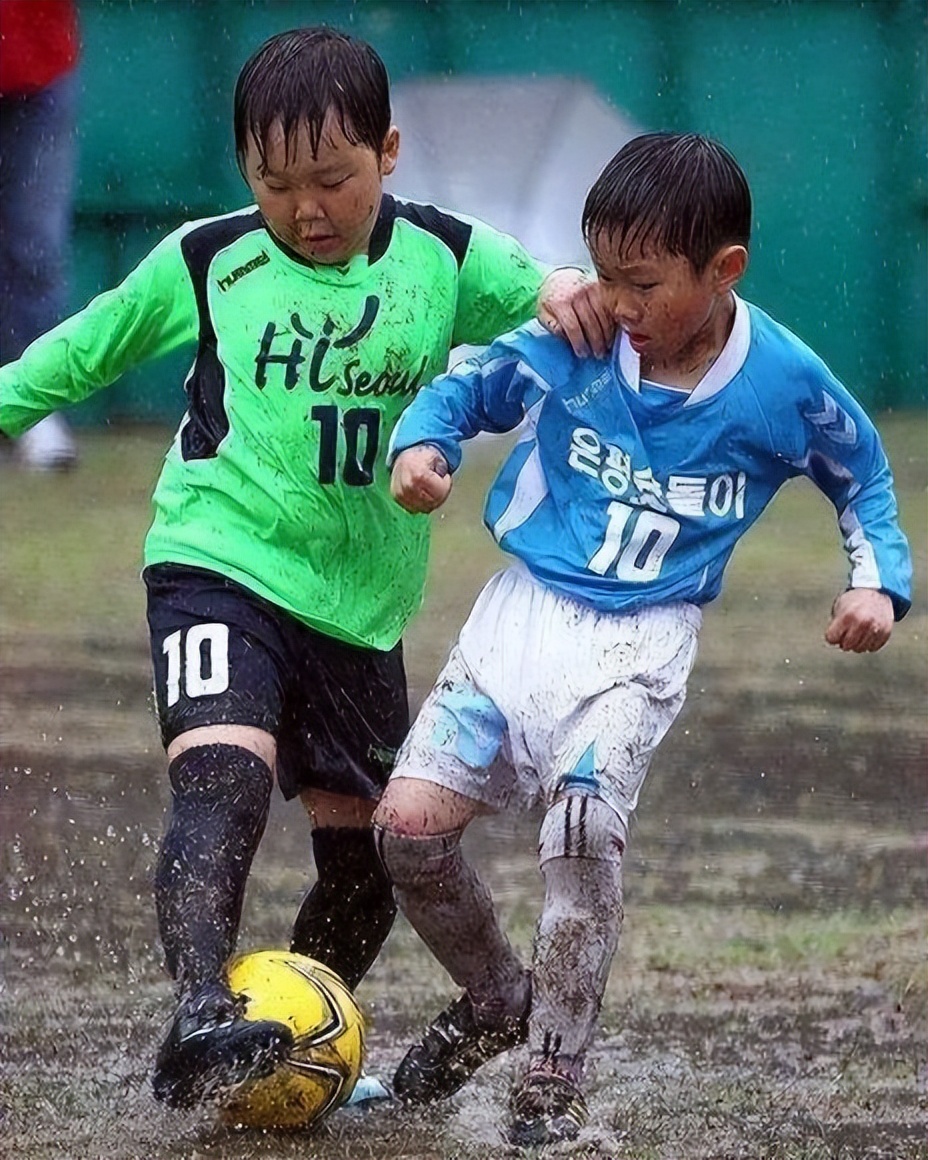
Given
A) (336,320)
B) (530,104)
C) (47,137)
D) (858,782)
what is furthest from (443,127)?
(336,320)

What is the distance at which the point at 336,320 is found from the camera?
12.1 feet

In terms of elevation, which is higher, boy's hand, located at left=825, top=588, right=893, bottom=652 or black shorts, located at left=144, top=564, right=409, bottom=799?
boy's hand, located at left=825, top=588, right=893, bottom=652

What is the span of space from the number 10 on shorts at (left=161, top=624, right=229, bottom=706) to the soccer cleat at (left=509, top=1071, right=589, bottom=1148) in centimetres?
72

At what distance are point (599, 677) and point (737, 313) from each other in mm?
561

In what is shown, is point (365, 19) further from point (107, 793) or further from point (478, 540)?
point (107, 793)

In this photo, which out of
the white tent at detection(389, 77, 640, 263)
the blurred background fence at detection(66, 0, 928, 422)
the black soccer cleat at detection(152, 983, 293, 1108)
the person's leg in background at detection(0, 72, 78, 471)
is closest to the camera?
the black soccer cleat at detection(152, 983, 293, 1108)

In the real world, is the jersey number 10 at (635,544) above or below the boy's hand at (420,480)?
below

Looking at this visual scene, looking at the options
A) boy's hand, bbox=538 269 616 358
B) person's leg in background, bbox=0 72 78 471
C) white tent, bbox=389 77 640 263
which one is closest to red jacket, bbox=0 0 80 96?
person's leg in background, bbox=0 72 78 471

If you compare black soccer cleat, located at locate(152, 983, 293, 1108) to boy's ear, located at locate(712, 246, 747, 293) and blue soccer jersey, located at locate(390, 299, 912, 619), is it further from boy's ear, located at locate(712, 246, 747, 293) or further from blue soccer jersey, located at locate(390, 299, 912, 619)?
boy's ear, located at locate(712, 246, 747, 293)

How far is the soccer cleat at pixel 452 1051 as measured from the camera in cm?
375

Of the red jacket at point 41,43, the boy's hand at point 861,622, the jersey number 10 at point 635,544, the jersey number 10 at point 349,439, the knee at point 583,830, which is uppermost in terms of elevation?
the red jacket at point 41,43

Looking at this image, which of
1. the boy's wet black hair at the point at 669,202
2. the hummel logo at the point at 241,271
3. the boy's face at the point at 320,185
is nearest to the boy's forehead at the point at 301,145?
the boy's face at the point at 320,185

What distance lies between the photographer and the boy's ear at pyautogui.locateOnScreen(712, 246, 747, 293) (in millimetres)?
3420

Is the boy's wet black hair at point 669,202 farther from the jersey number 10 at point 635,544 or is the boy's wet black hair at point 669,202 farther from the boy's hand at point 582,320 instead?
the jersey number 10 at point 635,544
